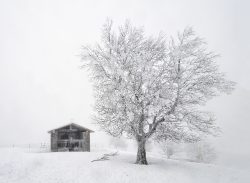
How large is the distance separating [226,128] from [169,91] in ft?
508

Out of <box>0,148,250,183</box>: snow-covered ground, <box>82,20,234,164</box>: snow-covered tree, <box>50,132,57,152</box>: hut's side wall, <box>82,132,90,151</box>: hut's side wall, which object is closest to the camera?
<box>0,148,250,183</box>: snow-covered ground

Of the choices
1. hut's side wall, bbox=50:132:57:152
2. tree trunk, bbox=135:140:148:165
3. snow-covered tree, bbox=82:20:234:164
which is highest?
snow-covered tree, bbox=82:20:234:164

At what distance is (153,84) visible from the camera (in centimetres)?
2155

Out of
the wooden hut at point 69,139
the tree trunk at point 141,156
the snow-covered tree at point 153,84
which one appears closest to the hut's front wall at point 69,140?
the wooden hut at point 69,139

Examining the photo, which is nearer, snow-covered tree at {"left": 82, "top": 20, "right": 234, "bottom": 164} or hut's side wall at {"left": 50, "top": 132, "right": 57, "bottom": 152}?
snow-covered tree at {"left": 82, "top": 20, "right": 234, "bottom": 164}

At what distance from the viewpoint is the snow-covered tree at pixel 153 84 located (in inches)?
846

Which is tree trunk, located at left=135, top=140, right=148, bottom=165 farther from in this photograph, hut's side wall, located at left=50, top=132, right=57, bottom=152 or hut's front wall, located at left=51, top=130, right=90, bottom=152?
hut's side wall, located at left=50, top=132, right=57, bottom=152

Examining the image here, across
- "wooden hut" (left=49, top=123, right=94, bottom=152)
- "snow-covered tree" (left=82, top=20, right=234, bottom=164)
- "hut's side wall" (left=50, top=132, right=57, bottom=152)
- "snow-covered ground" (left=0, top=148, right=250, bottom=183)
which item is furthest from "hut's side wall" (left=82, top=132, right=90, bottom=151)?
"snow-covered tree" (left=82, top=20, right=234, bottom=164)

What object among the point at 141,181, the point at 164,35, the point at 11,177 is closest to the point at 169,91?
the point at 164,35

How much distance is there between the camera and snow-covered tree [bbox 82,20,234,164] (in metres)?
21.5

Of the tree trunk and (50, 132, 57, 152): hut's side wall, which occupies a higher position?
(50, 132, 57, 152): hut's side wall

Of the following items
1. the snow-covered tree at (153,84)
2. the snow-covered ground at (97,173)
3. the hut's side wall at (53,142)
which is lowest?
the snow-covered ground at (97,173)

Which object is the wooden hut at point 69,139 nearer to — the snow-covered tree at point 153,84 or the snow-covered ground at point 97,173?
the snow-covered ground at point 97,173

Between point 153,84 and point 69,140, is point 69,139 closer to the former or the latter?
point 69,140
